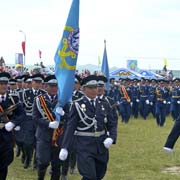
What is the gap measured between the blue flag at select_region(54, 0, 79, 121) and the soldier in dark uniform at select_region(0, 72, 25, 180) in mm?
767

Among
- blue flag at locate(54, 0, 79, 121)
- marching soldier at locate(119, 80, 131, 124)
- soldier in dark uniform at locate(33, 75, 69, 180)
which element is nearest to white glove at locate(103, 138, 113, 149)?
blue flag at locate(54, 0, 79, 121)

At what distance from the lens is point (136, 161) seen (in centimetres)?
1112

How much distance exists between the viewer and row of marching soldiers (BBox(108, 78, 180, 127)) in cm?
2061

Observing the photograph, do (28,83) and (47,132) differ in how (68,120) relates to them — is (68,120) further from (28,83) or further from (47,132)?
(28,83)

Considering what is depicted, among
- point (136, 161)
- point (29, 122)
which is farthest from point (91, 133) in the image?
point (136, 161)

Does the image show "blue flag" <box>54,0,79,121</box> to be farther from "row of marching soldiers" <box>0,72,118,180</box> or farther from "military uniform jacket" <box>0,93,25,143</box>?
"military uniform jacket" <box>0,93,25,143</box>

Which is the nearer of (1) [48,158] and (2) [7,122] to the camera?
(2) [7,122]

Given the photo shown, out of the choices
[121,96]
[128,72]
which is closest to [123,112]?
[121,96]

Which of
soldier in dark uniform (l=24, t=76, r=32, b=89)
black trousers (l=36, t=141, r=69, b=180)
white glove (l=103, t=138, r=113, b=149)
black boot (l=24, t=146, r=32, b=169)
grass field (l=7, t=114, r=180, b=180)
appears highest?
soldier in dark uniform (l=24, t=76, r=32, b=89)

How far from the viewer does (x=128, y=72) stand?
30.8 metres

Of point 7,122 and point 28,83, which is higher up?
point 28,83

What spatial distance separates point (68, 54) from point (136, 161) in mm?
4746

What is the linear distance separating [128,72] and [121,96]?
971 centimetres

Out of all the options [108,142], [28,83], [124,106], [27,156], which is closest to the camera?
[108,142]
